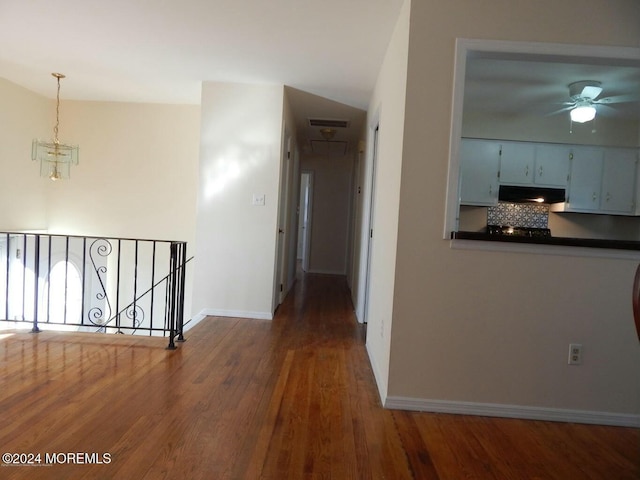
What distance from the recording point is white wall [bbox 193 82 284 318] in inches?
153

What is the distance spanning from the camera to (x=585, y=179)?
4.53 meters

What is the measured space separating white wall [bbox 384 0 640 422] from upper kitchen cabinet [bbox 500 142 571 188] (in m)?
2.63

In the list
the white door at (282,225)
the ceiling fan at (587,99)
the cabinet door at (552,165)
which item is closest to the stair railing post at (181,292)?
the white door at (282,225)

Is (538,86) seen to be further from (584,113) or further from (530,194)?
(530,194)

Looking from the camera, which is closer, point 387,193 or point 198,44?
point 387,193

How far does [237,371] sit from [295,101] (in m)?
3.05

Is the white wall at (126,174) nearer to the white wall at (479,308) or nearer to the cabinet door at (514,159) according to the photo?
the white wall at (479,308)

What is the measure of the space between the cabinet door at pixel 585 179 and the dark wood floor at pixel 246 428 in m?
3.19

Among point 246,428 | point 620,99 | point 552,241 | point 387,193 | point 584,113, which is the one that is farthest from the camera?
point 620,99

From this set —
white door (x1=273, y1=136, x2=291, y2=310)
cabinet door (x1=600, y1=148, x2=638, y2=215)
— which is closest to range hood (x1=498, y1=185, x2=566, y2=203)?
cabinet door (x1=600, y1=148, x2=638, y2=215)

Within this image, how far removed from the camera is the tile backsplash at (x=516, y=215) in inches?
192

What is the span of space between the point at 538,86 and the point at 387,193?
2.29m

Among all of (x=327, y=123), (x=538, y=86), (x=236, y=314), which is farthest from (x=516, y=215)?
(x=236, y=314)

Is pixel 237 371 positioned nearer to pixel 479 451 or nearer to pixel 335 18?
pixel 479 451
